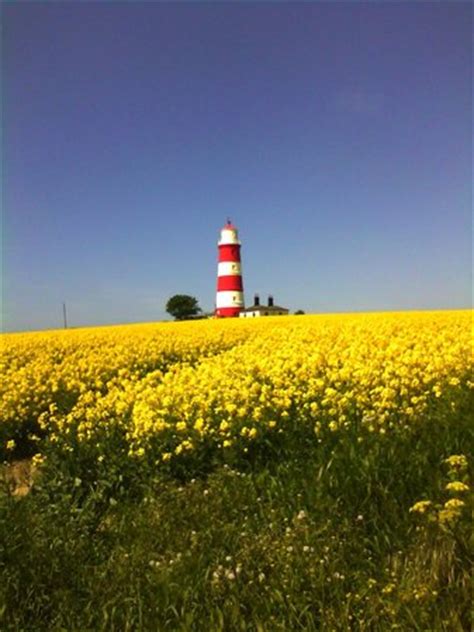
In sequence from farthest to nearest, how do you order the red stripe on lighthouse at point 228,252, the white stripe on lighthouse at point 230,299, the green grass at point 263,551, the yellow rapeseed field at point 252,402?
1. the red stripe on lighthouse at point 228,252
2. the white stripe on lighthouse at point 230,299
3. the yellow rapeseed field at point 252,402
4. the green grass at point 263,551

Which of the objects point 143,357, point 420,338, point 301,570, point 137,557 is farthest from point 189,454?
point 143,357

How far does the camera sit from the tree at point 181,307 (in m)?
78.7

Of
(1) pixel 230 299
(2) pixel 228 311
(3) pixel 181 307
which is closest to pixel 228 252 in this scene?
(1) pixel 230 299

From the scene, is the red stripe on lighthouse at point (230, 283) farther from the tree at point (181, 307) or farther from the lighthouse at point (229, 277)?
the tree at point (181, 307)

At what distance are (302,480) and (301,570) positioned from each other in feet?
3.64

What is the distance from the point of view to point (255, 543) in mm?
3719

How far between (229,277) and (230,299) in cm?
247

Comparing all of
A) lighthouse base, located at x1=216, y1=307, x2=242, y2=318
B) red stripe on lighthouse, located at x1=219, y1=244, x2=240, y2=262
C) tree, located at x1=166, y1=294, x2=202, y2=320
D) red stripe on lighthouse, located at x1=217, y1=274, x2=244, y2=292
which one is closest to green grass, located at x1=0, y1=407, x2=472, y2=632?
lighthouse base, located at x1=216, y1=307, x2=242, y2=318

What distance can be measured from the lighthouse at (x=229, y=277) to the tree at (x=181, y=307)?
943 inches

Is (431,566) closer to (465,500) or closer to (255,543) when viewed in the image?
(465,500)

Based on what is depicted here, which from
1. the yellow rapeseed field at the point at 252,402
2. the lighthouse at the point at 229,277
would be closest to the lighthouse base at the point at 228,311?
the lighthouse at the point at 229,277

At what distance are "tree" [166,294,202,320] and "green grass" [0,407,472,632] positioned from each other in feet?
242

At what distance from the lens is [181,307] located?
79188mm

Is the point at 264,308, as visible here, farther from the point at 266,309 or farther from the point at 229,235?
the point at 229,235
